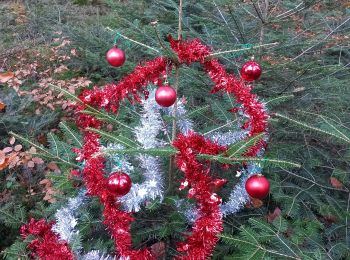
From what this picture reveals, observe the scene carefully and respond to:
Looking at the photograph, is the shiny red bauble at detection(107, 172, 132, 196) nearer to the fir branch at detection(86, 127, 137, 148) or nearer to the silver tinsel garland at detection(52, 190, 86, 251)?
the fir branch at detection(86, 127, 137, 148)

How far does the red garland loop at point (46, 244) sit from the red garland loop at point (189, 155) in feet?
0.95

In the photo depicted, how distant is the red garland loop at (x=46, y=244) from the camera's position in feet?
5.92

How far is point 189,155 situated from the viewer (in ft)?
5.25

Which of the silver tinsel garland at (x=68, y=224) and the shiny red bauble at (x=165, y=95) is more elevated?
the shiny red bauble at (x=165, y=95)

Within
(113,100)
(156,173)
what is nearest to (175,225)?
(156,173)

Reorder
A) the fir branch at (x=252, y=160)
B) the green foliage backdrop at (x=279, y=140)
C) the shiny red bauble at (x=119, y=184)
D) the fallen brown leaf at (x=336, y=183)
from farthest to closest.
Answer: the fallen brown leaf at (x=336, y=183)
the green foliage backdrop at (x=279, y=140)
the shiny red bauble at (x=119, y=184)
the fir branch at (x=252, y=160)

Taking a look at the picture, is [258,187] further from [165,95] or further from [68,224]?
[68,224]

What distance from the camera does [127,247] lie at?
5.66ft

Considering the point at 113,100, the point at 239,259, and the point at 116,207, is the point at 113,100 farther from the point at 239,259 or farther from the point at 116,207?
the point at 239,259

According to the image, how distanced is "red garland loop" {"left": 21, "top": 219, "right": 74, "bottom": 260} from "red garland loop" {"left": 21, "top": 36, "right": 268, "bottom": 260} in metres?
0.29

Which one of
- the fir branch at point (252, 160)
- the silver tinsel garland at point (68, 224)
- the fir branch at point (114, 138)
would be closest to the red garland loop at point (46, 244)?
the silver tinsel garland at point (68, 224)

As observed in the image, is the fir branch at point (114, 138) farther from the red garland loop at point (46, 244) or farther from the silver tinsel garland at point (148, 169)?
the red garland loop at point (46, 244)

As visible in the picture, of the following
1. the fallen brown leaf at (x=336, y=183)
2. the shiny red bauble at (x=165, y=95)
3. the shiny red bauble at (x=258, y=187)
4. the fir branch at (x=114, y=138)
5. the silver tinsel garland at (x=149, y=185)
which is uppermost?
the shiny red bauble at (x=165, y=95)

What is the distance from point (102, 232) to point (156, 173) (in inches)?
25.1
